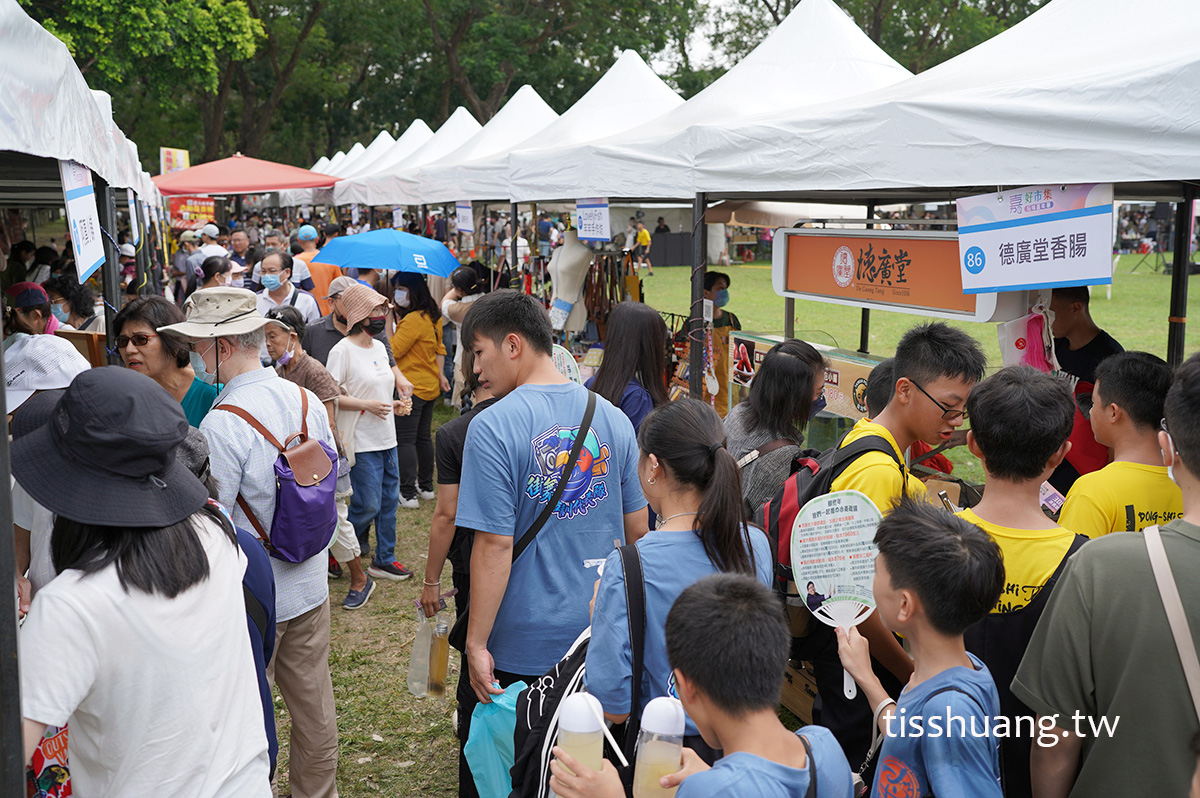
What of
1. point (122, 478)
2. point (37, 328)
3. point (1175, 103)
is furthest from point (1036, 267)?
point (37, 328)

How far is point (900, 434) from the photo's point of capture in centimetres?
271

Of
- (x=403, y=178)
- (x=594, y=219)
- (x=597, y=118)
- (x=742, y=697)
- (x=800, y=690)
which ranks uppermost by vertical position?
(x=597, y=118)

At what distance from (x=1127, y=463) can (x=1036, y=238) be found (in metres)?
0.89

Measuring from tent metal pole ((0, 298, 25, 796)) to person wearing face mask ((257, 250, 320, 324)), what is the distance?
6100 millimetres

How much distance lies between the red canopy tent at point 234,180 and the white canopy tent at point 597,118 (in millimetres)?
6006

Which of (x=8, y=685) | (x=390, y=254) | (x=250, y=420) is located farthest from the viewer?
(x=390, y=254)

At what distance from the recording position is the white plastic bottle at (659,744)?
157cm

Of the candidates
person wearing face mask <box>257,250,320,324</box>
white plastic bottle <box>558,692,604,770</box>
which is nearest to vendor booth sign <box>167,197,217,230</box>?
person wearing face mask <box>257,250,320,324</box>

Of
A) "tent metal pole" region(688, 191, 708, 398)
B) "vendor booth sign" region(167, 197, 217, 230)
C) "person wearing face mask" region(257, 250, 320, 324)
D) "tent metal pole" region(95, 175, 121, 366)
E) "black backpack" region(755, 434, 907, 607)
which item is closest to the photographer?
→ "black backpack" region(755, 434, 907, 607)

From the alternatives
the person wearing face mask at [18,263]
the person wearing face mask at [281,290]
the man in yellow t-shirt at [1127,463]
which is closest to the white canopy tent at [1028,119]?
the man in yellow t-shirt at [1127,463]

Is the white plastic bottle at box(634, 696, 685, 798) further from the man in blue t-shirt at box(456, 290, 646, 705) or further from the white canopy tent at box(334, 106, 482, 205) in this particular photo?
the white canopy tent at box(334, 106, 482, 205)

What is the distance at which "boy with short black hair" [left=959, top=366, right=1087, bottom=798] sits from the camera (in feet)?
6.97

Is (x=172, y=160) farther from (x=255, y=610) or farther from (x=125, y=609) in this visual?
(x=125, y=609)

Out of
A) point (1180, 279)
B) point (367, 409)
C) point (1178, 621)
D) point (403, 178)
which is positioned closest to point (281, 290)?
point (367, 409)
